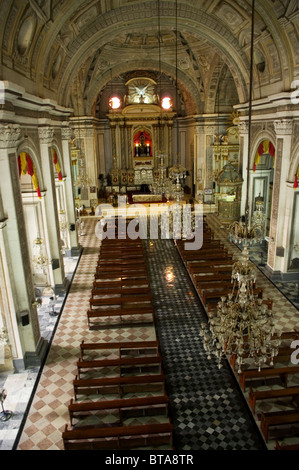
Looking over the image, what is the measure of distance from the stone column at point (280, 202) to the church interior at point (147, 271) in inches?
2.1

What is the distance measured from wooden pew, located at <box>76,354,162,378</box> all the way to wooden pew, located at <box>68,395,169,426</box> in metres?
1.04

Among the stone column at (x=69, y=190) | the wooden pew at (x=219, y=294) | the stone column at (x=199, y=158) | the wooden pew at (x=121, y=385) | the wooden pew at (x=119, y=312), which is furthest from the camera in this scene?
the stone column at (x=199, y=158)

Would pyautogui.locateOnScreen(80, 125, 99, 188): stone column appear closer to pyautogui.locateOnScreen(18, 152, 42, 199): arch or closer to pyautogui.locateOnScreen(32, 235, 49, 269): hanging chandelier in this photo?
pyautogui.locateOnScreen(32, 235, 49, 269): hanging chandelier

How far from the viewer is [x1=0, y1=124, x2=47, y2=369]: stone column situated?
857cm

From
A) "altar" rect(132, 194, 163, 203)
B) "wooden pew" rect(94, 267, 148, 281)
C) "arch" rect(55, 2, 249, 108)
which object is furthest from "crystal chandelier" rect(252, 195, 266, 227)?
"altar" rect(132, 194, 163, 203)

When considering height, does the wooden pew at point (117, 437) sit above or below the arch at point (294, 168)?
below

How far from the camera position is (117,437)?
6.96m

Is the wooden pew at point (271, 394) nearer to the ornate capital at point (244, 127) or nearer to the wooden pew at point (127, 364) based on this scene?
the wooden pew at point (127, 364)

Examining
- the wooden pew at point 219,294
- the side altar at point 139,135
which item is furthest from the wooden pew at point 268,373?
the side altar at point 139,135

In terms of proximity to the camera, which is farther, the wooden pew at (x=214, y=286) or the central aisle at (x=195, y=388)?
the wooden pew at (x=214, y=286)

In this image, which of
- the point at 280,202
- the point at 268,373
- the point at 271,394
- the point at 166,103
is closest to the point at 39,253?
the point at 268,373

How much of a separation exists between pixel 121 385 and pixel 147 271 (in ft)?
24.1

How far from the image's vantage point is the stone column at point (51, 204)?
1224cm

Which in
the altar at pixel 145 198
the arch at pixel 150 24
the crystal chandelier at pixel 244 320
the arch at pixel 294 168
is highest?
the arch at pixel 150 24
